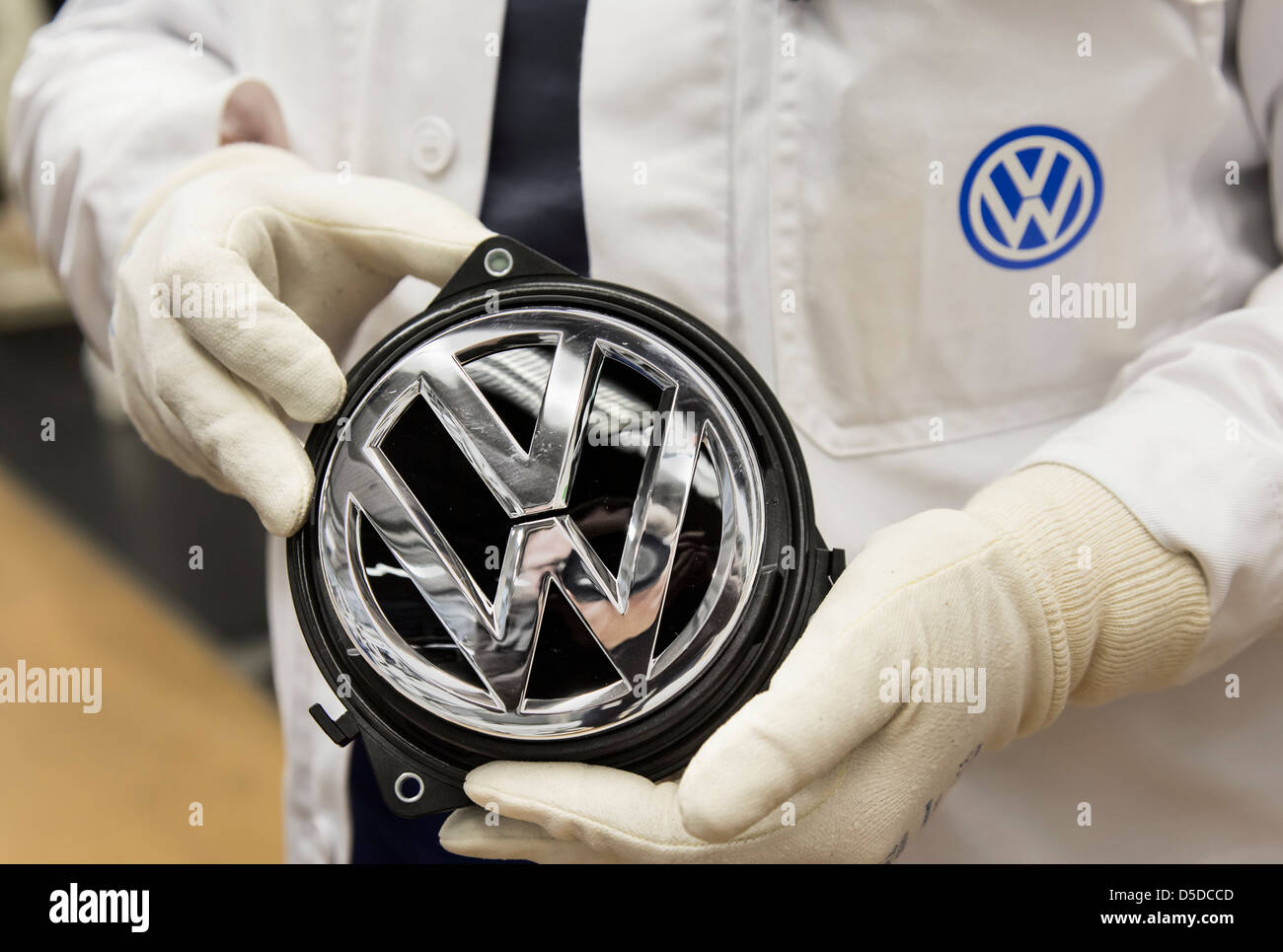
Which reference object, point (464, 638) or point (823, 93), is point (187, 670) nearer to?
point (464, 638)

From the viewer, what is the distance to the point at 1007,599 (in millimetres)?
529

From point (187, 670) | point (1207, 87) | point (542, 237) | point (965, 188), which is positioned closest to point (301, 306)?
point (542, 237)

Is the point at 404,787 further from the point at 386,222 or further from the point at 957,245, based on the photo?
the point at 957,245

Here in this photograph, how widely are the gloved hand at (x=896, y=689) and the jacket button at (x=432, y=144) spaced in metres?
0.34

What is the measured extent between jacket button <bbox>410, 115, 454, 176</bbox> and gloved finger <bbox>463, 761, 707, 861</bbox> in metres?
0.36

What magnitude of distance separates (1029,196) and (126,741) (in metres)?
1.51

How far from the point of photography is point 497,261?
559mm

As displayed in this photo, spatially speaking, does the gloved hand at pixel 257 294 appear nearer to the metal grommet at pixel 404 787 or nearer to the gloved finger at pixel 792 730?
the metal grommet at pixel 404 787

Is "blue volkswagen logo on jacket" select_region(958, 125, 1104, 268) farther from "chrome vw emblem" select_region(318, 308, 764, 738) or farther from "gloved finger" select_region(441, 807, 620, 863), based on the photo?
"gloved finger" select_region(441, 807, 620, 863)

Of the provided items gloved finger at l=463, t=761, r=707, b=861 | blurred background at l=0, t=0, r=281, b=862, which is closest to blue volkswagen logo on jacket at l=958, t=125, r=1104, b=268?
gloved finger at l=463, t=761, r=707, b=861

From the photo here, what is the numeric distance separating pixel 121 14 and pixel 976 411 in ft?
2.25

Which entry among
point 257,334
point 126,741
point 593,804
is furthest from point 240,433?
point 126,741

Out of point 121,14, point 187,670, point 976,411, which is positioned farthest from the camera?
point 187,670

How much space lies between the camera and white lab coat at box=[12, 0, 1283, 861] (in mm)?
562
